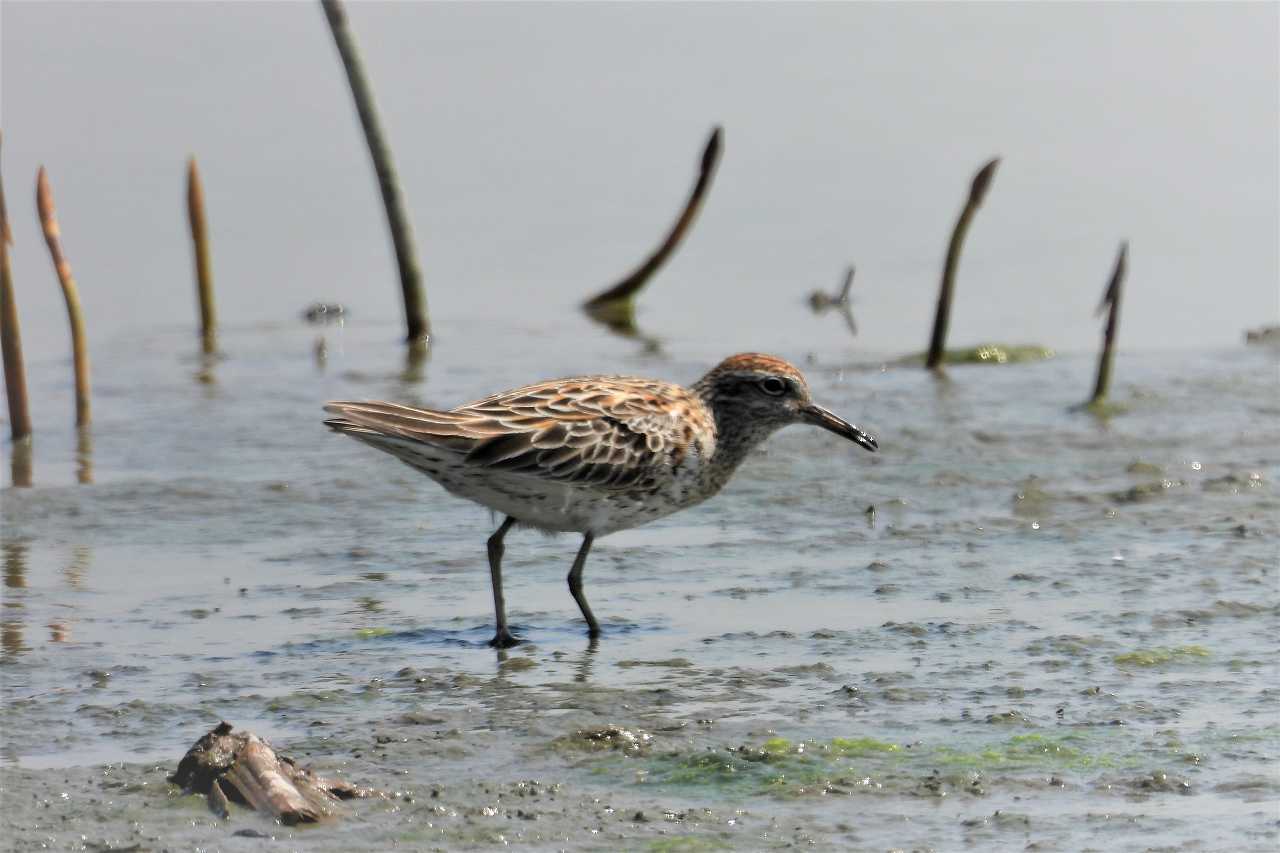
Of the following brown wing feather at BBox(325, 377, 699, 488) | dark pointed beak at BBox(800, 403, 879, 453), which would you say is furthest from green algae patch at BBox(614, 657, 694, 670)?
dark pointed beak at BBox(800, 403, 879, 453)

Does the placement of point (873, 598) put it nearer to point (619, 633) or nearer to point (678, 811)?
point (619, 633)

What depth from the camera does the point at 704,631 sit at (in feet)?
30.7

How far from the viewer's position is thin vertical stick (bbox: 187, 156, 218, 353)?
1515cm

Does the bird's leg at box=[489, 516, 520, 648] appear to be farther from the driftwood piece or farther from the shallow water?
the driftwood piece

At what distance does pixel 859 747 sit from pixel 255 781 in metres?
2.16

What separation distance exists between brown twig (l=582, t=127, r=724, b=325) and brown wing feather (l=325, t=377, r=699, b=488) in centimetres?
608

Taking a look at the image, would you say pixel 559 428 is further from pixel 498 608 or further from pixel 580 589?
pixel 498 608

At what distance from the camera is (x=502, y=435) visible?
9.34 m

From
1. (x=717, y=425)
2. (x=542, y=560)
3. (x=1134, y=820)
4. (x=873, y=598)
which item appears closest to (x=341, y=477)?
(x=542, y=560)

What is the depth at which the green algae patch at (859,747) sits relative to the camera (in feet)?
24.5

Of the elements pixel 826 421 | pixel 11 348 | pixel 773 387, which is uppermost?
pixel 11 348

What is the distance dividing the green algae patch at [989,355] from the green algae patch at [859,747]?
805 centimetres

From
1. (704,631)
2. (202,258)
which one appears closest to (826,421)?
(704,631)

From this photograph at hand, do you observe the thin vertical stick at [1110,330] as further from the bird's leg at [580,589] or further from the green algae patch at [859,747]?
the green algae patch at [859,747]
